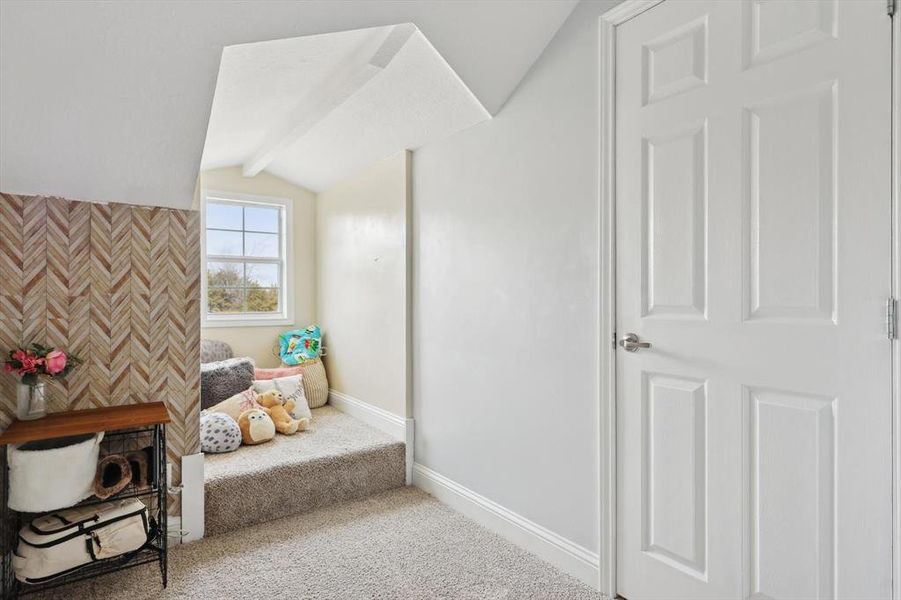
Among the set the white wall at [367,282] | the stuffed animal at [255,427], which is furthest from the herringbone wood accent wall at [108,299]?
the white wall at [367,282]

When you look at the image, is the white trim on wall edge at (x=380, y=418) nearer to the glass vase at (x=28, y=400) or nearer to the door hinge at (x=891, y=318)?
the glass vase at (x=28, y=400)

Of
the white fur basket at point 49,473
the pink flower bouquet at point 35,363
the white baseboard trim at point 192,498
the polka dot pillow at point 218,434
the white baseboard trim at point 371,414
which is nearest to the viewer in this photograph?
the white fur basket at point 49,473

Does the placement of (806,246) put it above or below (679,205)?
below

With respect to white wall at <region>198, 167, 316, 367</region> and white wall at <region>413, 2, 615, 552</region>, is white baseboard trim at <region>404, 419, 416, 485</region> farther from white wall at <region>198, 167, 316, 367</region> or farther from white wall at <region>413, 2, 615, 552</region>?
white wall at <region>198, 167, 316, 367</region>

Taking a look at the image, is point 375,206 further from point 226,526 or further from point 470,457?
point 226,526

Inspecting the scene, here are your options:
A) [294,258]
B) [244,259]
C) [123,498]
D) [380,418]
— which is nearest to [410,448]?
[380,418]

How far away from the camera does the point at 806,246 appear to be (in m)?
1.39

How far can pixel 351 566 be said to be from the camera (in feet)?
6.86

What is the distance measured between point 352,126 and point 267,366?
1988 mm

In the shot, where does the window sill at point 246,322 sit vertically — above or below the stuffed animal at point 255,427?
above

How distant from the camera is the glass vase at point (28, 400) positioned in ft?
6.17

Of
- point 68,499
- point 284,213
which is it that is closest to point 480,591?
point 68,499

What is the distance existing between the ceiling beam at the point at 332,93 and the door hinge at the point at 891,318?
5.78 ft

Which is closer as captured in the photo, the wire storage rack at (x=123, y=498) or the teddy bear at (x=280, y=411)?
the wire storage rack at (x=123, y=498)
